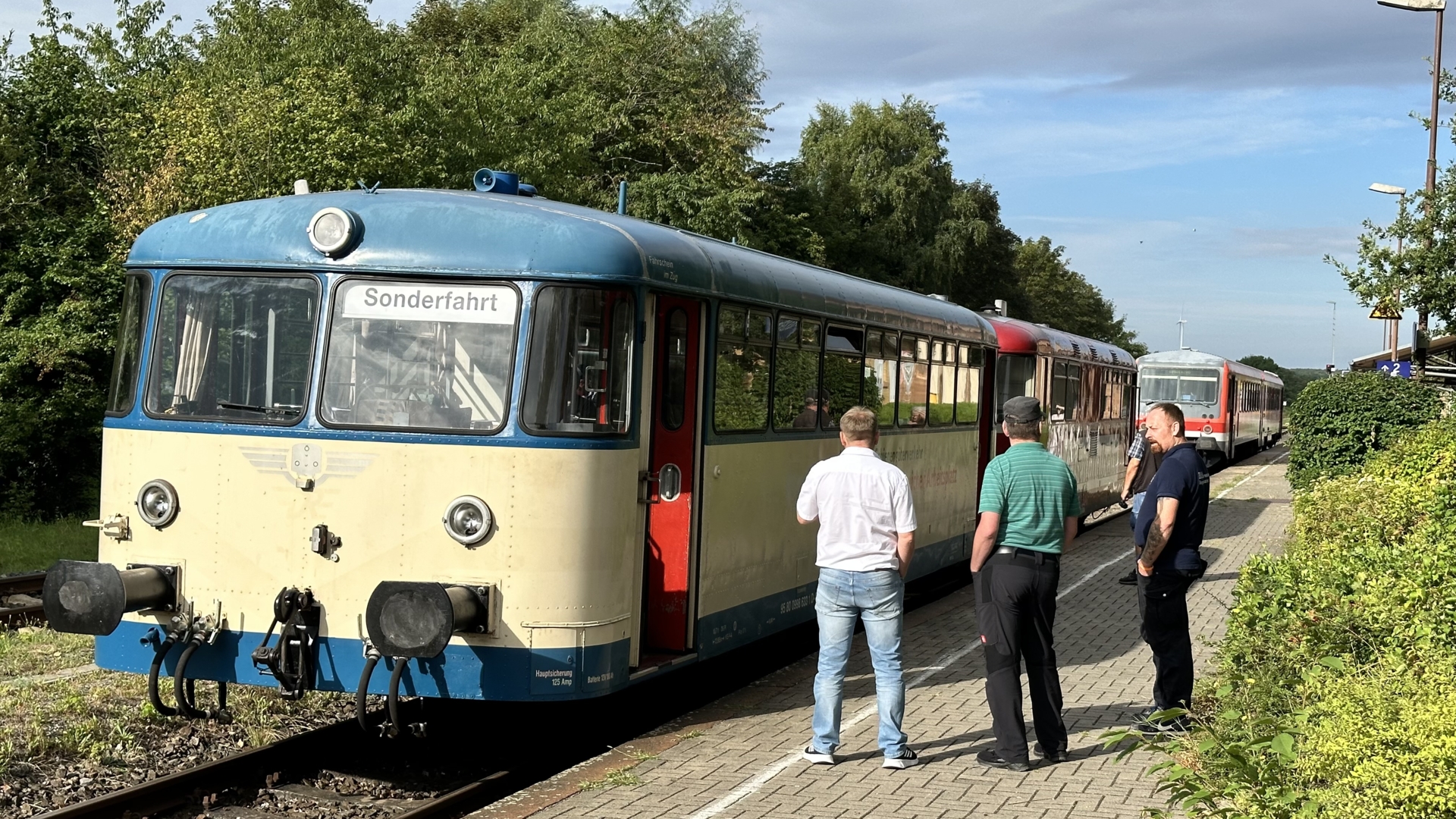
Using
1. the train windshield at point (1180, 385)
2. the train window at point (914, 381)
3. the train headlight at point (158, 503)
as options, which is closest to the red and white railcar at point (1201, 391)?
the train windshield at point (1180, 385)

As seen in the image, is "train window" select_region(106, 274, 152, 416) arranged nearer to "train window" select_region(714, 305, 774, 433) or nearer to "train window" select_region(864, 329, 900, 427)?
"train window" select_region(714, 305, 774, 433)

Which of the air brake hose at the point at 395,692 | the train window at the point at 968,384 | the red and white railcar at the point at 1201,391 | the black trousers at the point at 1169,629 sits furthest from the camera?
the red and white railcar at the point at 1201,391

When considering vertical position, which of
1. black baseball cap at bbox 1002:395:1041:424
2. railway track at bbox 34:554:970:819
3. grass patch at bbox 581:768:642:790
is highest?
black baseball cap at bbox 1002:395:1041:424

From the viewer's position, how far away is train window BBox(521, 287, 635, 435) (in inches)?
294

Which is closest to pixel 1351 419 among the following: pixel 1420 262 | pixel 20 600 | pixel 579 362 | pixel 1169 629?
pixel 1420 262

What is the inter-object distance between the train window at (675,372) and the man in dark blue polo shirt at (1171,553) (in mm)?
2605

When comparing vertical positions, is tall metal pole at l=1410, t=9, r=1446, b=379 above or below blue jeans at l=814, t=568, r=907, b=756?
above

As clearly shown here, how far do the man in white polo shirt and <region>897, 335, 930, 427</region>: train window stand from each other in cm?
507

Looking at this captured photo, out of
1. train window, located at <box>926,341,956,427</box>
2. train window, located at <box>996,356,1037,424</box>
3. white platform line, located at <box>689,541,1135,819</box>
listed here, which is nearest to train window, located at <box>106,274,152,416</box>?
white platform line, located at <box>689,541,1135,819</box>

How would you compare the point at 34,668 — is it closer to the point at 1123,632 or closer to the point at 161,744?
the point at 161,744

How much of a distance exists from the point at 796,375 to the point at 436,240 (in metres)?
3.30

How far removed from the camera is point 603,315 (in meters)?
7.75

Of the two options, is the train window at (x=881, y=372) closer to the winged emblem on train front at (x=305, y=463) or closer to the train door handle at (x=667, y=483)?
the train door handle at (x=667, y=483)

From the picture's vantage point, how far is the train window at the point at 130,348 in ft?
25.9
